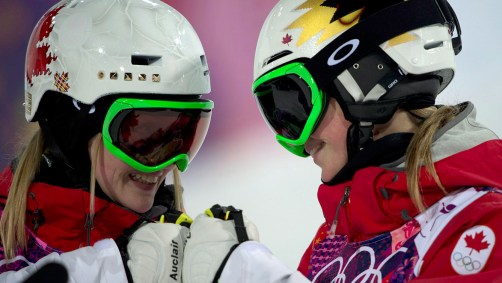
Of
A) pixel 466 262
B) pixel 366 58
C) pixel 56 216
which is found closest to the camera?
pixel 466 262

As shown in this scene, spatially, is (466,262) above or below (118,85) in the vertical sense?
below

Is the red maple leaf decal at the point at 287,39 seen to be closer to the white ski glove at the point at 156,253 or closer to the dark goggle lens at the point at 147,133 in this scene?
the dark goggle lens at the point at 147,133

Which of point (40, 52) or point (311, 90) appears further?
point (40, 52)

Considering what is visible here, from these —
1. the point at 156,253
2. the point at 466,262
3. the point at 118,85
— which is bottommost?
the point at 156,253

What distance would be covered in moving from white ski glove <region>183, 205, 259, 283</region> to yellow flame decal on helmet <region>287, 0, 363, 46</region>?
20.1 inches

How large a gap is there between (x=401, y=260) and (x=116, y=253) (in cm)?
77

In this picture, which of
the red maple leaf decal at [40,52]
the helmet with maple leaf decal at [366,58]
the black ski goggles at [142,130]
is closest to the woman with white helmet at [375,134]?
the helmet with maple leaf decal at [366,58]

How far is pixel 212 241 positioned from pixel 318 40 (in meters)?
0.59

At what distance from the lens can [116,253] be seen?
192 cm

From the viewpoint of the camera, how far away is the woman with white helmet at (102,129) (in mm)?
2068

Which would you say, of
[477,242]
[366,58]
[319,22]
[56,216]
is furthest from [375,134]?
[56,216]

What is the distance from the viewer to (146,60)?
2.19 metres

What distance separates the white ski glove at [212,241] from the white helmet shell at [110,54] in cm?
45

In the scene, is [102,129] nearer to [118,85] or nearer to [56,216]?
[118,85]
